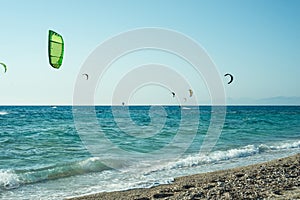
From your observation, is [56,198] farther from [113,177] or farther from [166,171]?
[166,171]

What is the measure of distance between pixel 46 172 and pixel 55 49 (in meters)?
3.79

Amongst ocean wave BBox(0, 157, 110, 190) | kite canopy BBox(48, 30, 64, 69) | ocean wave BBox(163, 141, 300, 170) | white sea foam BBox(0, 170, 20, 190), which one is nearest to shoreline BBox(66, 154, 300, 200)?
white sea foam BBox(0, 170, 20, 190)

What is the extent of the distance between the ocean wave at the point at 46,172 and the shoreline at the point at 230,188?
2437 mm

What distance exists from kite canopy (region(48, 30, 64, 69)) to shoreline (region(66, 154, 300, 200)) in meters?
2.98

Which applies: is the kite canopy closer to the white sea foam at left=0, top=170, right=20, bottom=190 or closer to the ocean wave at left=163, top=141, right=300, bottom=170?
the white sea foam at left=0, top=170, right=20, bottom=190

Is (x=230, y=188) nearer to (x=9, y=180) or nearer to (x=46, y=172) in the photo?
(x=46, y=172)

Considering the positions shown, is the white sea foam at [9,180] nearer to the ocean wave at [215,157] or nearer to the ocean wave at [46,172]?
the ocean wave at [46,172]

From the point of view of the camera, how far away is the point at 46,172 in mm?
9781

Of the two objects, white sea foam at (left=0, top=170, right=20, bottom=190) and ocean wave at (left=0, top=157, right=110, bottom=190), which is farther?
ocean wave at (left=0, top=157, right=110, bottom=190)

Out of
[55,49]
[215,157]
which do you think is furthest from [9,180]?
[215,157]

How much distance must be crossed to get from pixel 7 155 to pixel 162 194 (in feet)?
26.8

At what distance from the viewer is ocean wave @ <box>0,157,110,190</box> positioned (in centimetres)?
873

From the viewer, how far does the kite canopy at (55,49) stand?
7.62m

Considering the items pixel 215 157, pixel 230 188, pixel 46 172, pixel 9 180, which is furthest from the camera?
pixel 215 157
